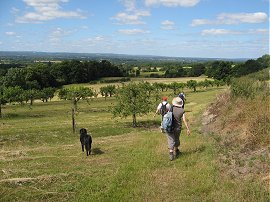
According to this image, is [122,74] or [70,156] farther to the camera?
[122,74]

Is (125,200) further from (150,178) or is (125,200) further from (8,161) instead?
(8,161)

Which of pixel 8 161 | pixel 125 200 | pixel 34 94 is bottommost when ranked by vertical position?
pixel 34 94

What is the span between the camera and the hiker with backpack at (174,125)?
12977 millimetres

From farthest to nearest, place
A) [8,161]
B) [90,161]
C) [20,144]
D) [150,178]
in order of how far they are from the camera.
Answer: [20,144]
[8,161]
[90,161]
[150,178]

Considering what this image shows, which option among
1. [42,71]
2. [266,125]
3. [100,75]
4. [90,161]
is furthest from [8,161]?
[100,75]

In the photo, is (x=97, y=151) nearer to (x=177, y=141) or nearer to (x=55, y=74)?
(x=177, y=141)

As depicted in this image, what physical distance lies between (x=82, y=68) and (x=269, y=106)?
128m

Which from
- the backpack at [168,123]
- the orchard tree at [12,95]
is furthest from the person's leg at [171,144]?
the orchard tree at [12,95]

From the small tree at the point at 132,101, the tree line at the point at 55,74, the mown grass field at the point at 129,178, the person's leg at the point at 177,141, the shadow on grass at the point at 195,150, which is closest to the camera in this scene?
the mown grass field at the point at 129,178

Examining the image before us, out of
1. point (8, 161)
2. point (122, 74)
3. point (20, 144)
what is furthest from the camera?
point (122, 74)

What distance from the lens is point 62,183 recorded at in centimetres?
1102

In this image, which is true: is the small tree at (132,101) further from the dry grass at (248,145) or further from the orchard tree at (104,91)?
the orchard tree at (104,91)

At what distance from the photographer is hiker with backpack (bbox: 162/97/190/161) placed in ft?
42.6

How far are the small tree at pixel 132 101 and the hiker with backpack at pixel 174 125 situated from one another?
23774 mm
